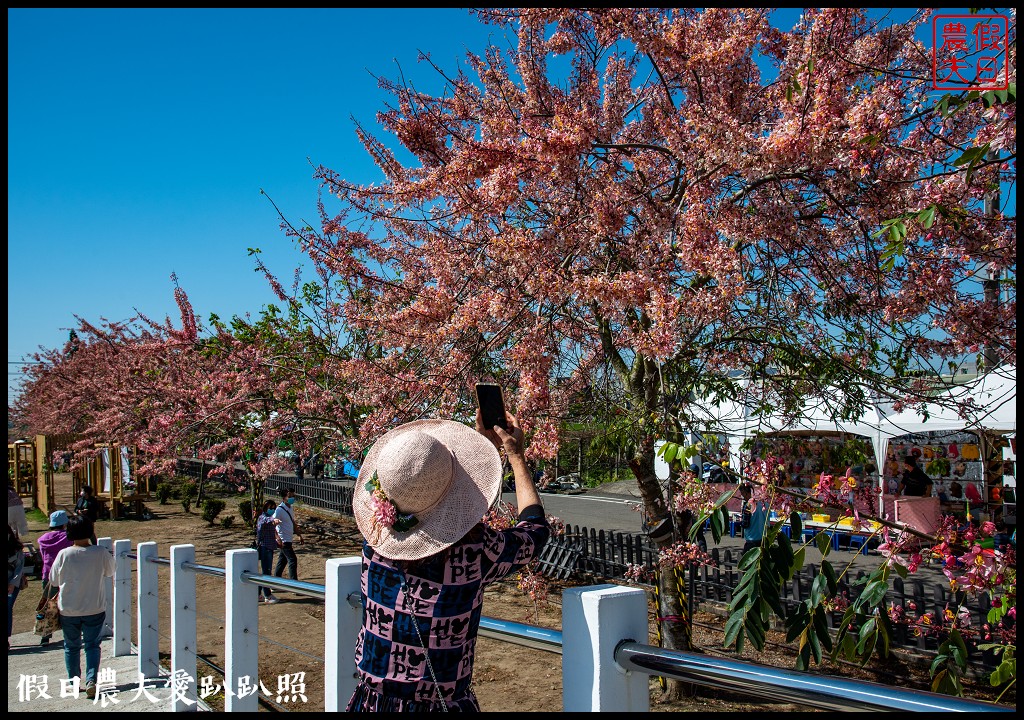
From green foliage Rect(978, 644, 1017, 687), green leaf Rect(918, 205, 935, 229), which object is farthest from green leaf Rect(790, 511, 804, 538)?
green leaf Rect(918, 205, 935, 229)

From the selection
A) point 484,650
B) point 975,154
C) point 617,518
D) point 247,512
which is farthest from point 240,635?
point 617,518

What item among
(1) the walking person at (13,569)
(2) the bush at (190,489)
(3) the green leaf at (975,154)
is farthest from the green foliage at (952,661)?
(2) the bush at (190,489)

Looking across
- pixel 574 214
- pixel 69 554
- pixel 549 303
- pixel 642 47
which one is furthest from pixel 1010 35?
pixel 69 554

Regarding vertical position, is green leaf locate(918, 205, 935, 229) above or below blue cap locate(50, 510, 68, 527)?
above

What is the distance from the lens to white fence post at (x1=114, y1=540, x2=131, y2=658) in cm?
625

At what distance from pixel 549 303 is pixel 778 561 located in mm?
3031

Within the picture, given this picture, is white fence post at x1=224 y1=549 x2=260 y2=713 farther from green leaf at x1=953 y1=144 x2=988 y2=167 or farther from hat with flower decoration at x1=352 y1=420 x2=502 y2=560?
green leaf at x1=953 y1=144 x2=988 y2=167

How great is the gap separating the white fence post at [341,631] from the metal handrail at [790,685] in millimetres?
1500

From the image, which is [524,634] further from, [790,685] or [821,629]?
[821,629]

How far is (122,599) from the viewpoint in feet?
20.5

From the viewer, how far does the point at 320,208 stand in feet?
22.8

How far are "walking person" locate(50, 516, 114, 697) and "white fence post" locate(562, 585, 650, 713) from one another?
532 cm

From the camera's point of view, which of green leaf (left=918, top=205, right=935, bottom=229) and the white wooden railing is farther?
green leaf (left=918, top=205, right=935, bottom=229)

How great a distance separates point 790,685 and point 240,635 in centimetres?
346
